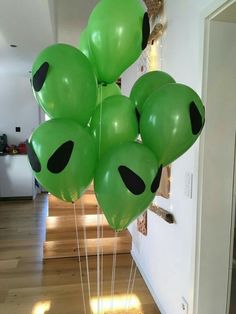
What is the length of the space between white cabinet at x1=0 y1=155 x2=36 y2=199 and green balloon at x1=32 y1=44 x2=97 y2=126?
4.51m

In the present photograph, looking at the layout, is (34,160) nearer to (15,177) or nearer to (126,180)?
(126,180)

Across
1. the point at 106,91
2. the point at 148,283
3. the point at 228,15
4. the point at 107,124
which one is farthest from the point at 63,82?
the point at 148,283

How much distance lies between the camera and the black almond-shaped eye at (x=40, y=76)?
0.84 m

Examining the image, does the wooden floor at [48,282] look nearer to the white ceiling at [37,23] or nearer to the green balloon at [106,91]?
the green balloon at [106,91]

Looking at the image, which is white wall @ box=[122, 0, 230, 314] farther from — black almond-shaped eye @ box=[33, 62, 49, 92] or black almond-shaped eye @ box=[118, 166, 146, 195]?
black almond-shaped eye @ box=[33, 62, 49, 92]

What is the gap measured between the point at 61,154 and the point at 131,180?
0.22 meters

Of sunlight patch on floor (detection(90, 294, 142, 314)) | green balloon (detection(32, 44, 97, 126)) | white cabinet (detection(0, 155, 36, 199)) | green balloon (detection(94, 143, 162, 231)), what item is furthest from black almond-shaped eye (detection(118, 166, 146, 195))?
white cabinet (detection(0, 155, 36, 199))

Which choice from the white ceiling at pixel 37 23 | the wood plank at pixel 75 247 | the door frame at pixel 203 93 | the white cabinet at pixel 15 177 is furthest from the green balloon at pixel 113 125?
the white cabinet at pixel 15 177

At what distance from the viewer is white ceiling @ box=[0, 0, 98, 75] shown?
2.58m

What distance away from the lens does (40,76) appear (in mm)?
852

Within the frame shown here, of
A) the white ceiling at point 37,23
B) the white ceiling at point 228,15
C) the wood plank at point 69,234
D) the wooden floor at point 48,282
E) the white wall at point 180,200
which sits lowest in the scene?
the wooden floor at point 48,282

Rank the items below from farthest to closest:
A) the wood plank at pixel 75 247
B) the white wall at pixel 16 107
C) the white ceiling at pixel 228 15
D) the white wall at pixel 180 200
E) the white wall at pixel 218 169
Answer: the white wall at pixel 16 107 → the wood plank at pixel 75 247 → the white wall at pixel 180 200 → the white wall at pixel 218 169 → the white ceiling at pixel 228 15

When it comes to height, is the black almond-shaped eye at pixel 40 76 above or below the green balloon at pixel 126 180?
above

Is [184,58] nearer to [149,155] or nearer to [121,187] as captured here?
[149,155]
